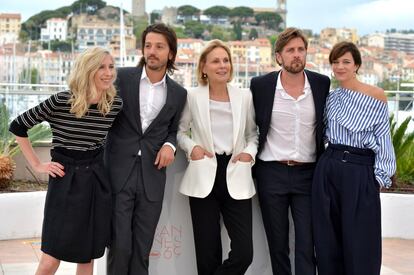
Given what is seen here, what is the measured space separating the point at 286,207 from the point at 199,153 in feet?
1.79

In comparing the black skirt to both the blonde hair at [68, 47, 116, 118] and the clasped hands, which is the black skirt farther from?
the clasped hands

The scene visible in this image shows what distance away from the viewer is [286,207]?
398 centimetres

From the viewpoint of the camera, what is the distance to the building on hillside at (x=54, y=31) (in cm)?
9893

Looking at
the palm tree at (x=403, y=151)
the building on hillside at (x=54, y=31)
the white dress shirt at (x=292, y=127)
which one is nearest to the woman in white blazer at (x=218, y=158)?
the white dress shirt at (x=292, y=127)

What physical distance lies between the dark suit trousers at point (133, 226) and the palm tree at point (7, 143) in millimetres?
3370

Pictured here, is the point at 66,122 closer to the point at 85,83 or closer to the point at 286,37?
the point at 85,83

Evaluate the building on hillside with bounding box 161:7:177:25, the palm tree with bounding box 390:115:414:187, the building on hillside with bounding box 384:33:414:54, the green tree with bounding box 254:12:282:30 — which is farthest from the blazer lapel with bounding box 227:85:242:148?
the green tree with bounding box 254:12:282:30

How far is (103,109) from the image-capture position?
11.8ft

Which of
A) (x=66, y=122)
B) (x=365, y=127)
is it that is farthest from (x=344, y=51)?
(x=66, y=122)

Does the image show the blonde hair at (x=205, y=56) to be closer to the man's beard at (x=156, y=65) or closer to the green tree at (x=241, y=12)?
the man's beard at (x=156, y=65)

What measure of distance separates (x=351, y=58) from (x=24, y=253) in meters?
3.14

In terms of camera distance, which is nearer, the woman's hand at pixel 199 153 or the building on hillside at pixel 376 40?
the woman's hand at pixel 199 153

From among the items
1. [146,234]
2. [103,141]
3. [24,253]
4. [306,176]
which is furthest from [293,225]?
[24,253]

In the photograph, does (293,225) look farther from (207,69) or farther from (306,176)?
(207,69)
